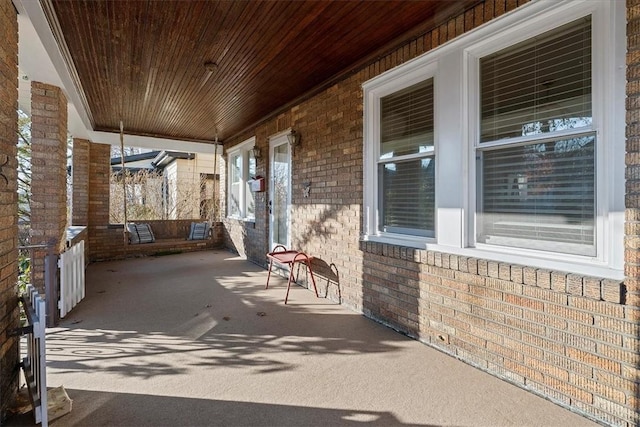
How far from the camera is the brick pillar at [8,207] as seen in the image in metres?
2.04

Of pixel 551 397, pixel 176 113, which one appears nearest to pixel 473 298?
pixel 551 397

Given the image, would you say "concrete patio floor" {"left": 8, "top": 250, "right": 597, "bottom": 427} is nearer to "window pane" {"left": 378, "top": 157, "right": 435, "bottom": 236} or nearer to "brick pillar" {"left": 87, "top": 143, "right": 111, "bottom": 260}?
"window pane" {"left": 378, "top": 157, "right": 435, "bottom": 236}

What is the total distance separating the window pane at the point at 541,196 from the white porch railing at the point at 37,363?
2.96 m

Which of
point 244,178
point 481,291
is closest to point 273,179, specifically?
point 244,178

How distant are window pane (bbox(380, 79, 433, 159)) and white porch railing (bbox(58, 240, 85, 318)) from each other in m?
3.64

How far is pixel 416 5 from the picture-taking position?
2.70 m

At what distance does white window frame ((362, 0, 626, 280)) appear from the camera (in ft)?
6.30

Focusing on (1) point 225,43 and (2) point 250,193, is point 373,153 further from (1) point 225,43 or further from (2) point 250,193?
(2) point 250,193

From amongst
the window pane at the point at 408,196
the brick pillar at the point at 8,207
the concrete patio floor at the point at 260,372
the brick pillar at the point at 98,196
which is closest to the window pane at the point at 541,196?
the window pane at the point at 408,196

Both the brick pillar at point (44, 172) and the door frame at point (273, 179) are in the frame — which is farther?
the door frame at point (273, 179)

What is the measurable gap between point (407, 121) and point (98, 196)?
6.78 m

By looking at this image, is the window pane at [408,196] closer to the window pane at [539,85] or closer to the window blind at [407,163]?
the window blind at [407,163]

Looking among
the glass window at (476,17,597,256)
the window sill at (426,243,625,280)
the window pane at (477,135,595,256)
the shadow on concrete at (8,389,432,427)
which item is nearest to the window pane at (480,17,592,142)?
the glass window at (476,17,597,256)

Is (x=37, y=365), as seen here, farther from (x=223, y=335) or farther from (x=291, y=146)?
(x=291, y=146)
